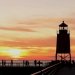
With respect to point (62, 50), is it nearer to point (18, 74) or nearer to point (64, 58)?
point (64, 58)

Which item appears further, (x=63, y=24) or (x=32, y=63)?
(x=32, y=63)

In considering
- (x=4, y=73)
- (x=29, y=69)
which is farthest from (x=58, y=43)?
(x=4, y=73)

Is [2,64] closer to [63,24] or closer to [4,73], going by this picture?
[4,73]

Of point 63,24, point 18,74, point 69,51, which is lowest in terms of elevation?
point 18,74

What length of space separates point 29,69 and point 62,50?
7.55 m

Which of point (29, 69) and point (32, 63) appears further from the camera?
point (32, 63)

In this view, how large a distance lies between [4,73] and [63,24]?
14.5 m

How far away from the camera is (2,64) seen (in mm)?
67625

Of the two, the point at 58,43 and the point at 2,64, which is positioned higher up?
the point at 58,43

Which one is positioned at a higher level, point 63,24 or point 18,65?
point 63,24

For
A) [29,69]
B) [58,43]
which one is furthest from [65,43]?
[29,69]

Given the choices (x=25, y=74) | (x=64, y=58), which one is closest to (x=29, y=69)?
(x=25, y=74)

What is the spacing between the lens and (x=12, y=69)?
6325 cm

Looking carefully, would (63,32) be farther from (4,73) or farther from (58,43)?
(4,73)
